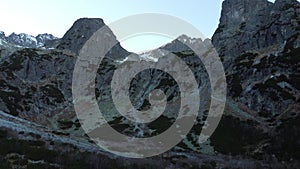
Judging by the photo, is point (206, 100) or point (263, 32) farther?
point (263, 32)

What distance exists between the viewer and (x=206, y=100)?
101 metres

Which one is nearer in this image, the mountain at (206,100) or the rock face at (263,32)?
the mountain at (206,100)

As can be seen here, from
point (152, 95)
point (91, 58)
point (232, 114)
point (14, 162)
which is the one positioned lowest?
point (14, 162)

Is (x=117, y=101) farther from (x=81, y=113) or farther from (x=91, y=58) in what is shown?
(x=91, y=58)

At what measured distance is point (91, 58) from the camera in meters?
190

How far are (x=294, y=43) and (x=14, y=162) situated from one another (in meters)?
110

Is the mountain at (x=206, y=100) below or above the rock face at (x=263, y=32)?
below

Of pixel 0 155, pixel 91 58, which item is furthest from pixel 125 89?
pixel 0 155

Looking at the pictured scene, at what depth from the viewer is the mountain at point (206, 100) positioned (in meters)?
41.6

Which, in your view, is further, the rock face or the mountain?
the rock face

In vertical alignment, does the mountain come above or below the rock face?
below

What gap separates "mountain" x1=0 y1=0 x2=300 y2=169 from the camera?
4160 centimetres

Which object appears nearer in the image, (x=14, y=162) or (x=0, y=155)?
(x=14, y=162)

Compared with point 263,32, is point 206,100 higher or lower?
lower
